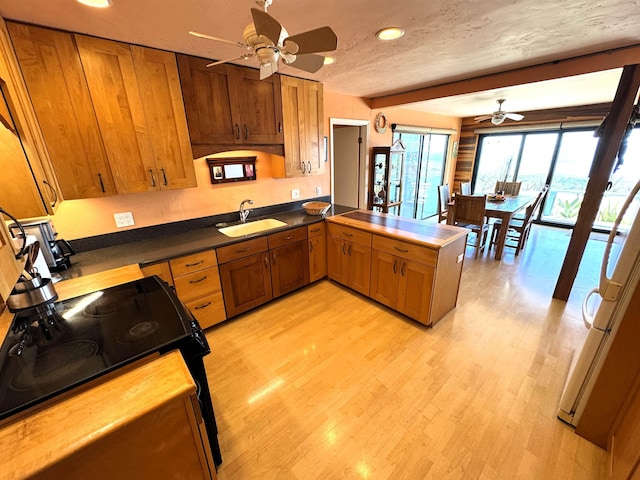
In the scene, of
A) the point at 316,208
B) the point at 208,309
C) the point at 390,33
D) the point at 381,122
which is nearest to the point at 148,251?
the point at 208,309

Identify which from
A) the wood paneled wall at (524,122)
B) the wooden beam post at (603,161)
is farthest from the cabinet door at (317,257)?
the wood paneled wall at (524,122)

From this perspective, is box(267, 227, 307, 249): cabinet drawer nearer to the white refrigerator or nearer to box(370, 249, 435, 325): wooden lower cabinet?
box(370, 249, 435, 325): wooden lower cabinet

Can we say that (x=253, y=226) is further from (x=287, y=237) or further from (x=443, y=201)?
(x=443, y=201)

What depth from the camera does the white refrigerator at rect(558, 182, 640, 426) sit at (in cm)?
122

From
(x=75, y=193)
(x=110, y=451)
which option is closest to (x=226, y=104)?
(x=75, y=193)

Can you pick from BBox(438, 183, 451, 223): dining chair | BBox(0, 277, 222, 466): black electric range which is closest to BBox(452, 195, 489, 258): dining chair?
BBox(438, 183, 451, 223): dining chair

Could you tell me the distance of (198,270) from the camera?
2.13 meters

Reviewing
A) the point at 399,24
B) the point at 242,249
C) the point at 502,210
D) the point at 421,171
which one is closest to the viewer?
the point at 399,24

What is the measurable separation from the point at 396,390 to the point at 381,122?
12.4ft

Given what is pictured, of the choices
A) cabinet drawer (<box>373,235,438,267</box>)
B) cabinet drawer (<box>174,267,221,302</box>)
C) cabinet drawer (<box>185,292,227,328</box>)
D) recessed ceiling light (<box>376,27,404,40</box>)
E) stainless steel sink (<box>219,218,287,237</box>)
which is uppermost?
recessed ceiling light (<box>376,27,404,40</box>)

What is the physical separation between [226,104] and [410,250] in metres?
2.06

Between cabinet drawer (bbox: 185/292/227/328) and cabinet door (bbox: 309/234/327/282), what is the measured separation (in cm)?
106

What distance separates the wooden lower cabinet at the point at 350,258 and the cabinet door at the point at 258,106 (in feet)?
3.91

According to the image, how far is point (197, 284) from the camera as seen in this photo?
215 cm
